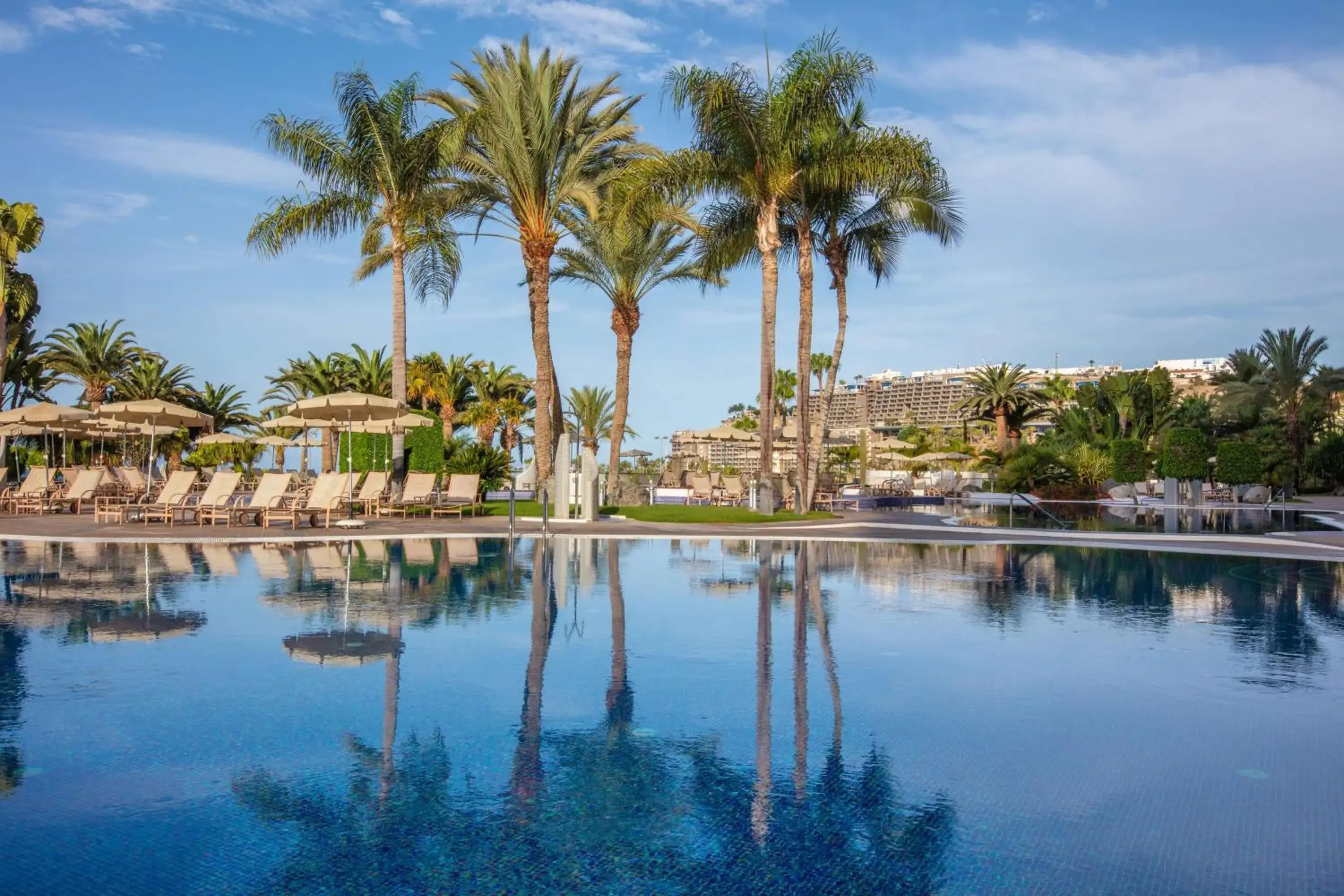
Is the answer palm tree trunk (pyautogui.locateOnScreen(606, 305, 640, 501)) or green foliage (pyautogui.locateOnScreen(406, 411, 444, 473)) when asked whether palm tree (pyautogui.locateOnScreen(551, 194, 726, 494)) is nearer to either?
palm tree trunk (pyautogui.locateOnScreen(606, 305, 640, 501))

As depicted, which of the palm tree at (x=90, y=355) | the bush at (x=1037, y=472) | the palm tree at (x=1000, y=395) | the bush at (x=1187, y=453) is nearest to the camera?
the bush at (x=1187, y=453)

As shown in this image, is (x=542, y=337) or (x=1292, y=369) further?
(x=1292, y=369)

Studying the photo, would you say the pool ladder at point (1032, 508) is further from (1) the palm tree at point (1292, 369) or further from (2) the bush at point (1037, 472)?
(1) the palm tree at point (1292, 369)

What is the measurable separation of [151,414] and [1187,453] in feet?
98.0

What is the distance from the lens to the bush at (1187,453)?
32.0 meters

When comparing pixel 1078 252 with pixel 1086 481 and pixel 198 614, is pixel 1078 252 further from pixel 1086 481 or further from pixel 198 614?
pixel 198 614

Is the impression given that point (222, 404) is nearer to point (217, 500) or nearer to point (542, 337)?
point (217, 500)

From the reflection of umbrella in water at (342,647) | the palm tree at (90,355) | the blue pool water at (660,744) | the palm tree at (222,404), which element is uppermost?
the palm tree at (90,355)

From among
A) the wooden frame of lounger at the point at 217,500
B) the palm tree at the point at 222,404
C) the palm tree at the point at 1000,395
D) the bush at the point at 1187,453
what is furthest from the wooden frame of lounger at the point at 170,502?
the palm tree at the point at 1000,395

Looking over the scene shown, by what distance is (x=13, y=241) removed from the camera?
3022 cm

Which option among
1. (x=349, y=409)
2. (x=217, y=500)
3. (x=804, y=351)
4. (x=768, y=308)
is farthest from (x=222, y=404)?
(x=768, y=308)

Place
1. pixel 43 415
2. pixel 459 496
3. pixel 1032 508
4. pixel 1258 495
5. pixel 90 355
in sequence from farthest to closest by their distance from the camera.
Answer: pixel 90 355 → pixel 1258 495 → pixel 1032 508 → pixel 43 415 → pixel 459 496

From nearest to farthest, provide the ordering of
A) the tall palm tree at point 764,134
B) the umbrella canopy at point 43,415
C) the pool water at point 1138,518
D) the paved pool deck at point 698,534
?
the paved pool deck at point 698,534
the tall palm tree at point 764,134
the pool water at point 1138,518
the umbrella canopy at point 43,415

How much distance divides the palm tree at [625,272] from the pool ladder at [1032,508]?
9991mm
